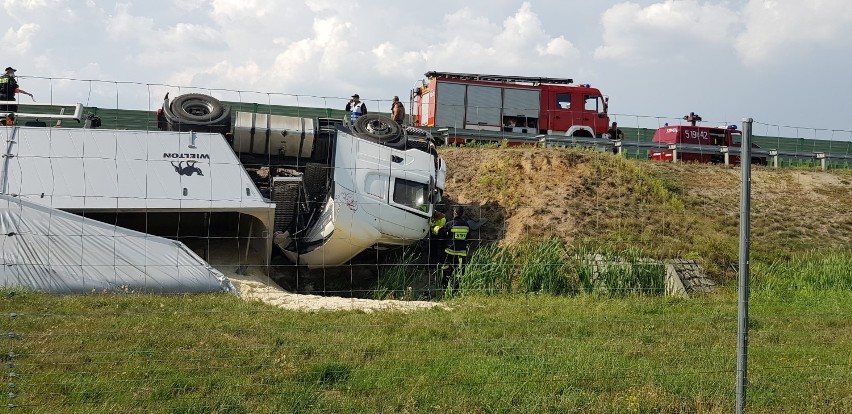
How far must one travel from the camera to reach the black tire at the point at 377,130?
15484 millimetres

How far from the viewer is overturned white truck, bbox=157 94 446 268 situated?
48.5 ft

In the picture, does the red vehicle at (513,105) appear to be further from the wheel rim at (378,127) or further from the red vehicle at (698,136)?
the wheel rim at (378,127)

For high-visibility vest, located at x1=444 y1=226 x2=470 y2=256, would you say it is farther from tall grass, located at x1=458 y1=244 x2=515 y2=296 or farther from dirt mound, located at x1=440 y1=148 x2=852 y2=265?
dirt mound, located at x1=440 y1=148 x2=852 y2=265

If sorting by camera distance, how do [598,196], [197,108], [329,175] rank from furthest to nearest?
[598,196]
[197,108]
[329,175]

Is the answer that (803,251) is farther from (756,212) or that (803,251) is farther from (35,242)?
(35,242)

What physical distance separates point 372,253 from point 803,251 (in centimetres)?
857

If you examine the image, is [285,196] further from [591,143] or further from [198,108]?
[591,143]

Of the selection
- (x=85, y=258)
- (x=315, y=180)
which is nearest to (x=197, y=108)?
(x=315, y=180)

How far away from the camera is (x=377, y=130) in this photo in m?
15.8

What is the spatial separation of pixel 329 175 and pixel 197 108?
2580mm

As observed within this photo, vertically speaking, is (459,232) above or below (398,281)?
above

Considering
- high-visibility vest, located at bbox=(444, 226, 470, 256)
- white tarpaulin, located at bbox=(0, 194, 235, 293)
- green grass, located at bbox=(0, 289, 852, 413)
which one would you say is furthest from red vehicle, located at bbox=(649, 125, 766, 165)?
white tarpaulin, located at bbox=(0, 194, 235, 293)

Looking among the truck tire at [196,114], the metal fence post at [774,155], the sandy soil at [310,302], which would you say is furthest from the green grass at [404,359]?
the metal fence post at [774,155]

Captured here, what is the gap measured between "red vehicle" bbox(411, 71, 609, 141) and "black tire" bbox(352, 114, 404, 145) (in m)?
11.6
